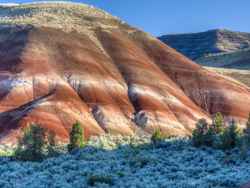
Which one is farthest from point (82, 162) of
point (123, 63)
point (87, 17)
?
point (87, 17)

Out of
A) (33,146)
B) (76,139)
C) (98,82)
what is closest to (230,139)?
(76,139)

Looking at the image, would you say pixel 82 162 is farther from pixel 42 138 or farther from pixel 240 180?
pixel 240 180

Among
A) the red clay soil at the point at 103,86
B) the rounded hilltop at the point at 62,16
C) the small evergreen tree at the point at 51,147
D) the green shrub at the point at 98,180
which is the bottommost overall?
the green shrub at the point at 98,180

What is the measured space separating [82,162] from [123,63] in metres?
52.4

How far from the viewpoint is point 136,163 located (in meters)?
49.0

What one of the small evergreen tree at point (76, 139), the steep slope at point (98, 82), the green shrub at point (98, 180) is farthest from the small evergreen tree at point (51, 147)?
the green shrub at point (98, 180)

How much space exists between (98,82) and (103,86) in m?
1.14

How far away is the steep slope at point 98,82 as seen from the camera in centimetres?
8106

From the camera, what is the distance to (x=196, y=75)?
4294 inches

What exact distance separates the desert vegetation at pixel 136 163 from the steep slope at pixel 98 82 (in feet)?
46.5

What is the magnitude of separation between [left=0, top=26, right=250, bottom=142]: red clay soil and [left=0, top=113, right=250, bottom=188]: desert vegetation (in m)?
13.8

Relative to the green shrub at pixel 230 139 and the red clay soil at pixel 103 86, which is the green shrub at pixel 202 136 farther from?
the red clay soil at pixel 103 86

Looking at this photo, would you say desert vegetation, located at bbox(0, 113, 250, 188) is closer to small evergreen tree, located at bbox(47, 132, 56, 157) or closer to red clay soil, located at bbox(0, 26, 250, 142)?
small evergreen tree, located at bbox(47, 132, 56, 157)

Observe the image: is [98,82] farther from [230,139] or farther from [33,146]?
[230,139]
